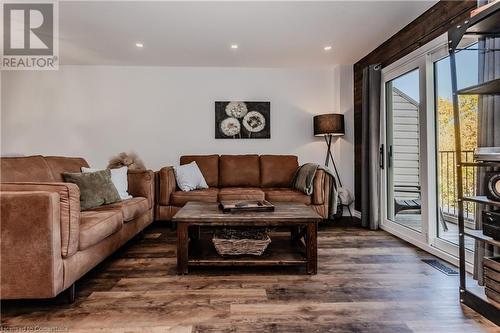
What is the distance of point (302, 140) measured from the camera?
4805mm

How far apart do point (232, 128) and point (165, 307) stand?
3293 millimetres

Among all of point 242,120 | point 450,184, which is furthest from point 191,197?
point 450,184

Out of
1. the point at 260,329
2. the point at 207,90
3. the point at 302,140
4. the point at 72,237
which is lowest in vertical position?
the point at 260,329

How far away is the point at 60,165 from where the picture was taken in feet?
9.61

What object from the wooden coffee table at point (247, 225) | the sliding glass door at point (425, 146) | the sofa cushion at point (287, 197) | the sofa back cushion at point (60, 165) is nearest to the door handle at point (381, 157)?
the sliding glass door at point (425, 146)

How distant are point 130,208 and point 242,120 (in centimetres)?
245

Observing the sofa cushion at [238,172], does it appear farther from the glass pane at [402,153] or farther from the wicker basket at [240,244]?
the wicker basket at [240,244]

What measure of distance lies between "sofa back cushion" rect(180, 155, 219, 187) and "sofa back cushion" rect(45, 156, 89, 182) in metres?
1.48

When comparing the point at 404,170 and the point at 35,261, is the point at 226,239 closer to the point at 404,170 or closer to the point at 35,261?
the point at 35,261

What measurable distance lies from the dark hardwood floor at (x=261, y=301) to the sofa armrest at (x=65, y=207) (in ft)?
1.27

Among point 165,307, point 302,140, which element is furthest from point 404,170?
point 165,307

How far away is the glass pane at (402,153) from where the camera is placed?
346cm

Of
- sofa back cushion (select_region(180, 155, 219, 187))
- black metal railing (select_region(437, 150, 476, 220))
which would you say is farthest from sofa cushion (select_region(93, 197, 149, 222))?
black metal railing (select_region(437, 150, 476, 220))

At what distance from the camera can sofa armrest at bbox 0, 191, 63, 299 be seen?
1.63m
